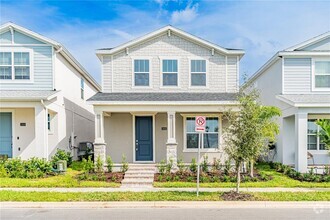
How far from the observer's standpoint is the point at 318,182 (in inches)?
480

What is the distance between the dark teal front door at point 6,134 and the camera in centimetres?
1579

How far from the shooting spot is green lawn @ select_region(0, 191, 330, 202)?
9.34 metres

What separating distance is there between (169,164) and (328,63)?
34.2 feet

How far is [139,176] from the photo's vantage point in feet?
42.8

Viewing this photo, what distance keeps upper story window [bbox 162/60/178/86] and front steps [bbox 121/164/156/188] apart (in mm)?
4674

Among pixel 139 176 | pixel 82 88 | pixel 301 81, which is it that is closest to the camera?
pixel 139 176

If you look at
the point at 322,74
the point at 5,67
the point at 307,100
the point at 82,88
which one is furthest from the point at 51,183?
the point at 322,74

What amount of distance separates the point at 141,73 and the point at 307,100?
8.61 m

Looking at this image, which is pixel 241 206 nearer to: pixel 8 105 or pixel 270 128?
pixel 270 128

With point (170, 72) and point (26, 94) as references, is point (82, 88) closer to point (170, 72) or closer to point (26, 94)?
point (26, 94)

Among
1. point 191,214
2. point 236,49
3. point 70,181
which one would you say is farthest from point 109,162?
point 236,49

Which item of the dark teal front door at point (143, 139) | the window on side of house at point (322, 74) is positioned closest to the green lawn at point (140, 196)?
the dark teal front door at point (143, 139)

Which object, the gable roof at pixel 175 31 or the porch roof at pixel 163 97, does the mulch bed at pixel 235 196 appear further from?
the gable roof at pixel 175 31

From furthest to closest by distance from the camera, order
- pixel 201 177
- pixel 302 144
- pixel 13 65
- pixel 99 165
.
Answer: pixel 13 65, pixel 302 144, pixel 99 165, pixel 201 177
